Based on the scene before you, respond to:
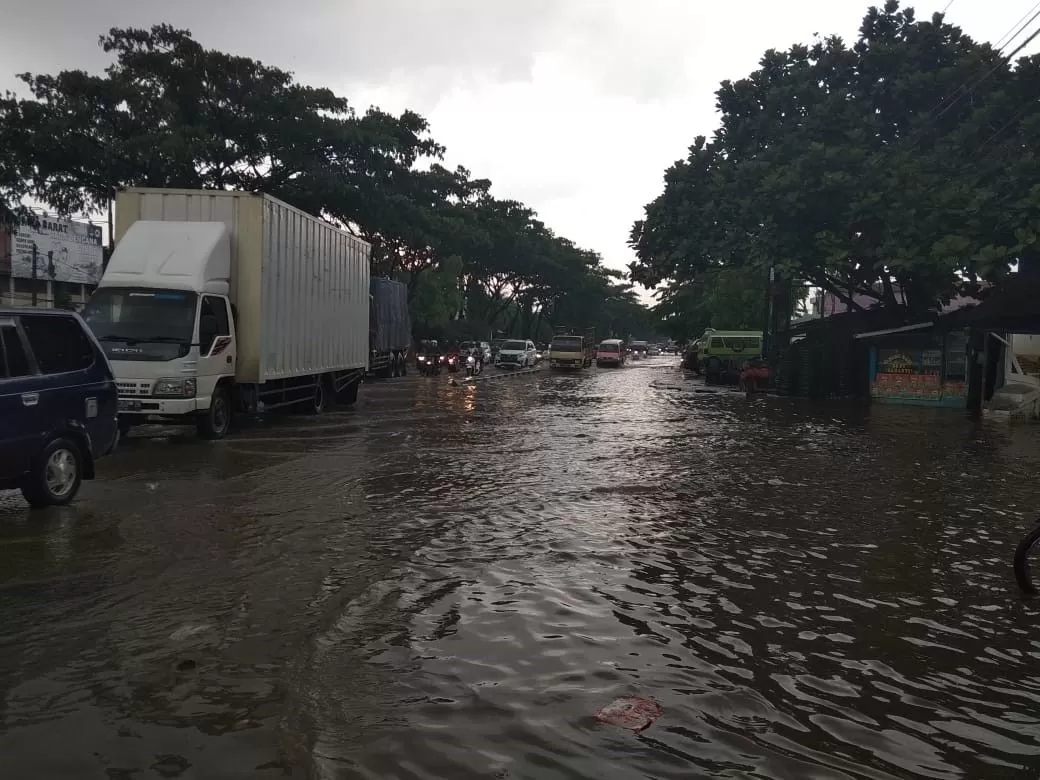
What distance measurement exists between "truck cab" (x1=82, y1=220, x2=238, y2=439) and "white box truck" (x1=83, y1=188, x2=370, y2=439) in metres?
0.01

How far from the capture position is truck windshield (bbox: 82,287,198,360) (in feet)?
41.4

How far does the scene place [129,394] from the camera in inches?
488

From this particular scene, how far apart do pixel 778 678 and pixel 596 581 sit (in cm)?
186

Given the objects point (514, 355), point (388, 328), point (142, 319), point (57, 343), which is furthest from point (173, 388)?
point (514, 355)

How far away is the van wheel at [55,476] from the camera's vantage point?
7.83 m

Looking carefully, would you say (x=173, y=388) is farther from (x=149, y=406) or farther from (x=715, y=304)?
(x=715, y=304)

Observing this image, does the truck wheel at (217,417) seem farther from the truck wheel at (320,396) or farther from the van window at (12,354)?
the van window at (12,354)

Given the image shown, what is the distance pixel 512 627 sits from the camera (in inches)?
200

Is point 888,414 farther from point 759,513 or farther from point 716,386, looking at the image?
point 759,513

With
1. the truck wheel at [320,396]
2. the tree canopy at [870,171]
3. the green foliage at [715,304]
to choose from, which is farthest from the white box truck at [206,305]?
the green foliage at [715,304]

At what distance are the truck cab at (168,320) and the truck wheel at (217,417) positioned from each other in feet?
0.05

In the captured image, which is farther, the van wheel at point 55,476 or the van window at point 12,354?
the van wheel at point 55,476

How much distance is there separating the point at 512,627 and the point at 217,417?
10.1 metres

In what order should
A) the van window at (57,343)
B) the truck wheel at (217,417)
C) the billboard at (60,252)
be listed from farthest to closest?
the billboard at (60,252) → the truck wheel at (217,417) → the van window at (57,343)
